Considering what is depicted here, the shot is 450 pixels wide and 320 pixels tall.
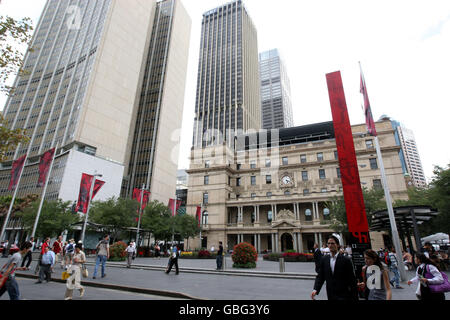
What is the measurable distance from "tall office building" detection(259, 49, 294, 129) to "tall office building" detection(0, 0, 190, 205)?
57823 millimetres

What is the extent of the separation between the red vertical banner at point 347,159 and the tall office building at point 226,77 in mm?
87246

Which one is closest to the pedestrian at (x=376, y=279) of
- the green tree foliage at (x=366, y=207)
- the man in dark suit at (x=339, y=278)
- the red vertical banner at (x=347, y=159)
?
the man in dark suit at (x=339, y=278)

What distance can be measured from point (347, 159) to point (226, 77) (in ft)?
382

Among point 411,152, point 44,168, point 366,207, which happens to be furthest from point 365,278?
point 411,152

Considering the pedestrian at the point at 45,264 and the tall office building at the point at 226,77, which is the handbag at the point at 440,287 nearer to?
the pedestrian at the point at 45,264

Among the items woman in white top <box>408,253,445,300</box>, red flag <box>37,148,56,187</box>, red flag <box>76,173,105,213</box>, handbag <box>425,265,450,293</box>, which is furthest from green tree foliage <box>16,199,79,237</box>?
handbag <box>425,265,450,293</box>

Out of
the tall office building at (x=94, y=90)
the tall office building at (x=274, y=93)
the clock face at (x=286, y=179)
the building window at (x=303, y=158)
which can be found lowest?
the clock face at (x=286, y=179)

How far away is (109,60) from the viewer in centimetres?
6875

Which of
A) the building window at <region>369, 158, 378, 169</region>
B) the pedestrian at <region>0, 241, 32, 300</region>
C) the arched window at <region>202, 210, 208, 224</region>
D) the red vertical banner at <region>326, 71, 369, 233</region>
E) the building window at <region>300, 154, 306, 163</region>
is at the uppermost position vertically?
the building window at <region>300, 154, 306, 163</region>

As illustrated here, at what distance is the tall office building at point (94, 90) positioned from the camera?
5909cm

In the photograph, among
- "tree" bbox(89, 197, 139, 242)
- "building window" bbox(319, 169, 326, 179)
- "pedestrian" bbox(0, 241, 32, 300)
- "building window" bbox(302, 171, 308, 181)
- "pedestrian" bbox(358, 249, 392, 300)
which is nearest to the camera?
"pedestrian" bbox(358, 249, 392, 300)

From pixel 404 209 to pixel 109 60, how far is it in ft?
253

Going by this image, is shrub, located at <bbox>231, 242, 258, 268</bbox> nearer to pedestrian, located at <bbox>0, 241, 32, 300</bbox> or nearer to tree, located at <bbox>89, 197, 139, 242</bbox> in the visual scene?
pedestrian, located at <bbox>0, 241, 32, 300</bbox>

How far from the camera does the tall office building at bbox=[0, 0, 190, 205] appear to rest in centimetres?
5909
